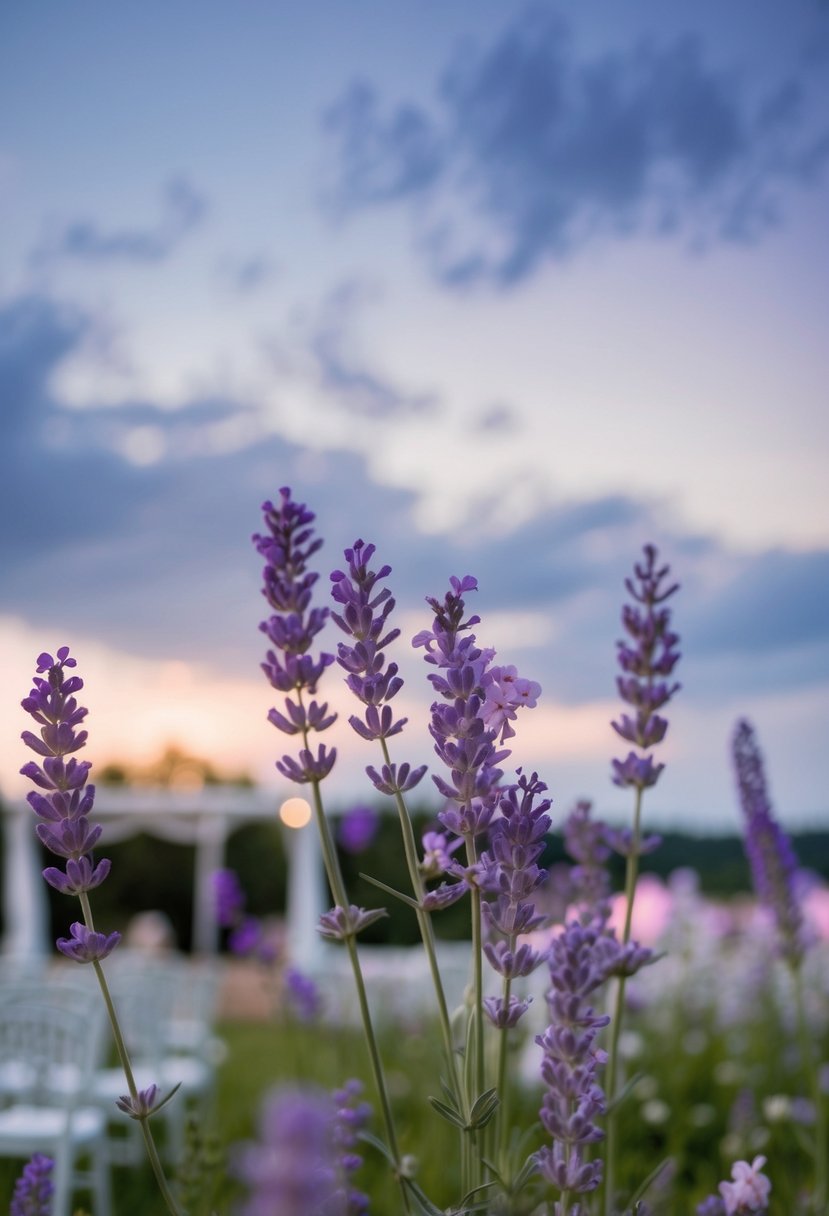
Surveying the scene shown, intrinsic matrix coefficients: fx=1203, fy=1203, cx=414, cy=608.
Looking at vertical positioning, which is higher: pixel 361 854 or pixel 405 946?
pixel 361 854

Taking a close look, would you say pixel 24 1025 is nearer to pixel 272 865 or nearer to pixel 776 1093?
pixel 776 1093

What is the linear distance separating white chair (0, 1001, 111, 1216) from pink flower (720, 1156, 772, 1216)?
92.7 inches

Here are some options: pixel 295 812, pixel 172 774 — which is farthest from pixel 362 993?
pixel 172 774

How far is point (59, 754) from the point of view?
1.34m

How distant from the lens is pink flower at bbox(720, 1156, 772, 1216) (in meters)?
1.54

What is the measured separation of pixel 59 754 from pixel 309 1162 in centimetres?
78

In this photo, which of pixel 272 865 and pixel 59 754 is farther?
pixel 272 865

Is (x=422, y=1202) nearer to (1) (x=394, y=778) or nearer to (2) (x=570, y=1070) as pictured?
(2) (x=570, y=1070)

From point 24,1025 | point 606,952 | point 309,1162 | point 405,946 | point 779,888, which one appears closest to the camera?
point 309,1162

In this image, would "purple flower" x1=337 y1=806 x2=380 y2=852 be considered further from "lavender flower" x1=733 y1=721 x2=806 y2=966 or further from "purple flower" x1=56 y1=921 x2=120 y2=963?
"purple flower" x1=56 y1=921 x2=120 y2=963

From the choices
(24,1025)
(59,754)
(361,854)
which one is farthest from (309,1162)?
(361,854)

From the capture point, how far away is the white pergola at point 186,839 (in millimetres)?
11398

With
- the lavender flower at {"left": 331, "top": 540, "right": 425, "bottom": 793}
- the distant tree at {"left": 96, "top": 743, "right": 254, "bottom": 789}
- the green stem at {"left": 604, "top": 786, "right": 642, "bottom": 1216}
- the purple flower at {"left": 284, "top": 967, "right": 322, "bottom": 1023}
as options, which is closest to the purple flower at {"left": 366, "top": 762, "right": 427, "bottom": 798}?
the lavender flower at {"left": 331, "top": 540, "right": 425, "bottom": 793}

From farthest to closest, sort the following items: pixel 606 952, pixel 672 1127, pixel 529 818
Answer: pixel 672 1127 < pixel 606 952 < pixel 529 818
